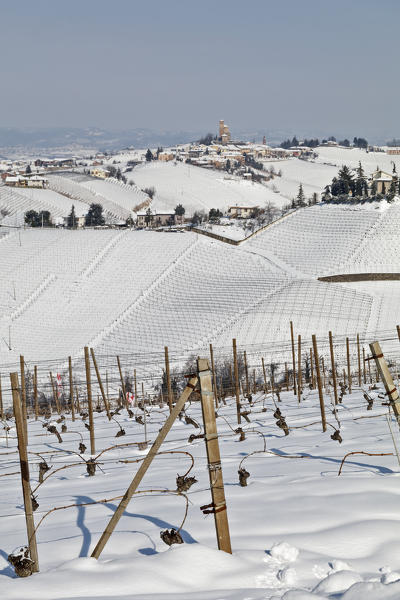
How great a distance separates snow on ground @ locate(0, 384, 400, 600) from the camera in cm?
362

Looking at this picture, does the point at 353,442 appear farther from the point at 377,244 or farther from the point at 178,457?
the point at 377,244

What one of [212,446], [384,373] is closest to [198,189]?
[384,373]

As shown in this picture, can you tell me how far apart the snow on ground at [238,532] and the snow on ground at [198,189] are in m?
102

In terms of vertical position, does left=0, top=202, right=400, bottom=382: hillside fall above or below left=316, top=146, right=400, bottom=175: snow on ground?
below

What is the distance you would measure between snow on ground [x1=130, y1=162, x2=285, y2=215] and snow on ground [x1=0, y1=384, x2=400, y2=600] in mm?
101704

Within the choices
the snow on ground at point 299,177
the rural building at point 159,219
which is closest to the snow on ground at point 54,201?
the rural building at point 159,219

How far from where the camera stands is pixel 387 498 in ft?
15.5

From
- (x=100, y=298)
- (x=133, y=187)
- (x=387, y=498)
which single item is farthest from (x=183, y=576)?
(x=133, y=187)

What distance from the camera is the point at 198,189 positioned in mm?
121312

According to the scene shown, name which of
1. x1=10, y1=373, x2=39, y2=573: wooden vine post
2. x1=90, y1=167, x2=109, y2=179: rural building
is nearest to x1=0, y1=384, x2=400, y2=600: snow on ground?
x1=10, y1=373, x2=39, y2=573: wooden vine post

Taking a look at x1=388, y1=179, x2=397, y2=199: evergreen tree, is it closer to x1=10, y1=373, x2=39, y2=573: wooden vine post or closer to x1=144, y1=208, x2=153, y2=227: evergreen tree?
x1=144, y1=208, x2=153, y2=227: evergreen tree

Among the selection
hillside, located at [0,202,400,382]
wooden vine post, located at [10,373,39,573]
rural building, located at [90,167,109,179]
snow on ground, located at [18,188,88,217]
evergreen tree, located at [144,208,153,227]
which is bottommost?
hillside, located at [0,202,400,382]

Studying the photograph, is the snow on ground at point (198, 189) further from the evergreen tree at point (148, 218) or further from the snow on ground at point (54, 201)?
the evergreen tree at point (148, 218)

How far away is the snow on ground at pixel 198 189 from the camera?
114 meters
